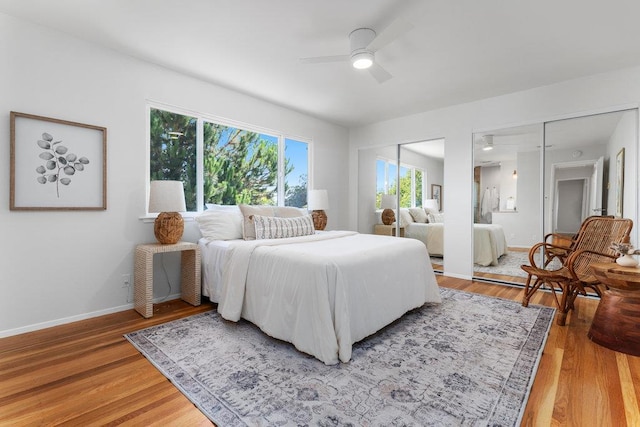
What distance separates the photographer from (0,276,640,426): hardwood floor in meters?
1.49

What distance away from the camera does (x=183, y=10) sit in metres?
2.30

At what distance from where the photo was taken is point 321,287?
1.99 meters

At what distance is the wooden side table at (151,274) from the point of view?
278cm

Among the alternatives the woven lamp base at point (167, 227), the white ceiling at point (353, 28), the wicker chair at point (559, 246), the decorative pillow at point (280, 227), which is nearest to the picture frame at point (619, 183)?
the wicker chair at point (559, 246)

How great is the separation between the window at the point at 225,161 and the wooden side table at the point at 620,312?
370 centimetres

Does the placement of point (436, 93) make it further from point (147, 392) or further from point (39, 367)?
point (39, 367)

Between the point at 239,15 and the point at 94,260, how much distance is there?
2.52 m

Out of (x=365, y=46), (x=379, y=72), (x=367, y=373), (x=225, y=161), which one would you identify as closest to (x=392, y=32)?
(x=365, y=46)

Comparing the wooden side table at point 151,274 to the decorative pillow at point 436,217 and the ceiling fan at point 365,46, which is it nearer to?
the ceiling fan at point 365,46

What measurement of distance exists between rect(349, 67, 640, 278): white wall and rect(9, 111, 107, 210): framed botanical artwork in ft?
13.1

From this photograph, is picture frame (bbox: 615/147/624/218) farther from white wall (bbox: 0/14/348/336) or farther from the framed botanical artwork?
the framed botanical artwork

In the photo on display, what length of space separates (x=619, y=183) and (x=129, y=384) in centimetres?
490

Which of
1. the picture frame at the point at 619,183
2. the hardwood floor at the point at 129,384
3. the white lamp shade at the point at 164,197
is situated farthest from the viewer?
the picture frame at the point at 619,183

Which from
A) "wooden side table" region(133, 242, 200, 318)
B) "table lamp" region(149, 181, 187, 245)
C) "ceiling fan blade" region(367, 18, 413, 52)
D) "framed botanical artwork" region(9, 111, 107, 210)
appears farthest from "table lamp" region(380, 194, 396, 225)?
"framed botanical artwork" region(9, 111, 107, 210)
